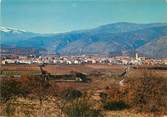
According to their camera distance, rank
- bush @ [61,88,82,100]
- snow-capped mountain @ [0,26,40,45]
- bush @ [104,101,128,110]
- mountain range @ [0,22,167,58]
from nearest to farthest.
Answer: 1. bush @ [61,88,82,100]
2. snow-capped mountain @ [0,26,40,45]
3. mountain range @ [0,22,167,58]
4. bush @ [104,101,128,110]

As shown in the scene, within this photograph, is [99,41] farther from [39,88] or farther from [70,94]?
[70,94]

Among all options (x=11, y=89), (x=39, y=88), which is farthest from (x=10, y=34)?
(x=39, y=88)

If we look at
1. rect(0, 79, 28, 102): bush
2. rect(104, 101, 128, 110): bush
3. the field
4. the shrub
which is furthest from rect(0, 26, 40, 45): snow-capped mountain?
rect(104, 101, 128, 110): bush

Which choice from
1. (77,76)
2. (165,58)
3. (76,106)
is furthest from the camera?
(77,76)

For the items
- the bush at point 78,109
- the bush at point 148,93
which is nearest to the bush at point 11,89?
the bush at point 78,109

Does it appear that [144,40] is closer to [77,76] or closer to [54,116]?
[77,76]

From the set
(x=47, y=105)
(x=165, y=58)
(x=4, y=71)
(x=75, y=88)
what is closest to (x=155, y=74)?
(x=165, y=58)

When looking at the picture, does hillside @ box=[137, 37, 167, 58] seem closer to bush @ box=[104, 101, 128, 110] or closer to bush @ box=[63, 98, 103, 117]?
bush @ box=[104, 101, 128, 110]

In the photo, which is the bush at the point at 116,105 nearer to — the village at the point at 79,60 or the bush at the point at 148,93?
the bush at the point at 148,93
